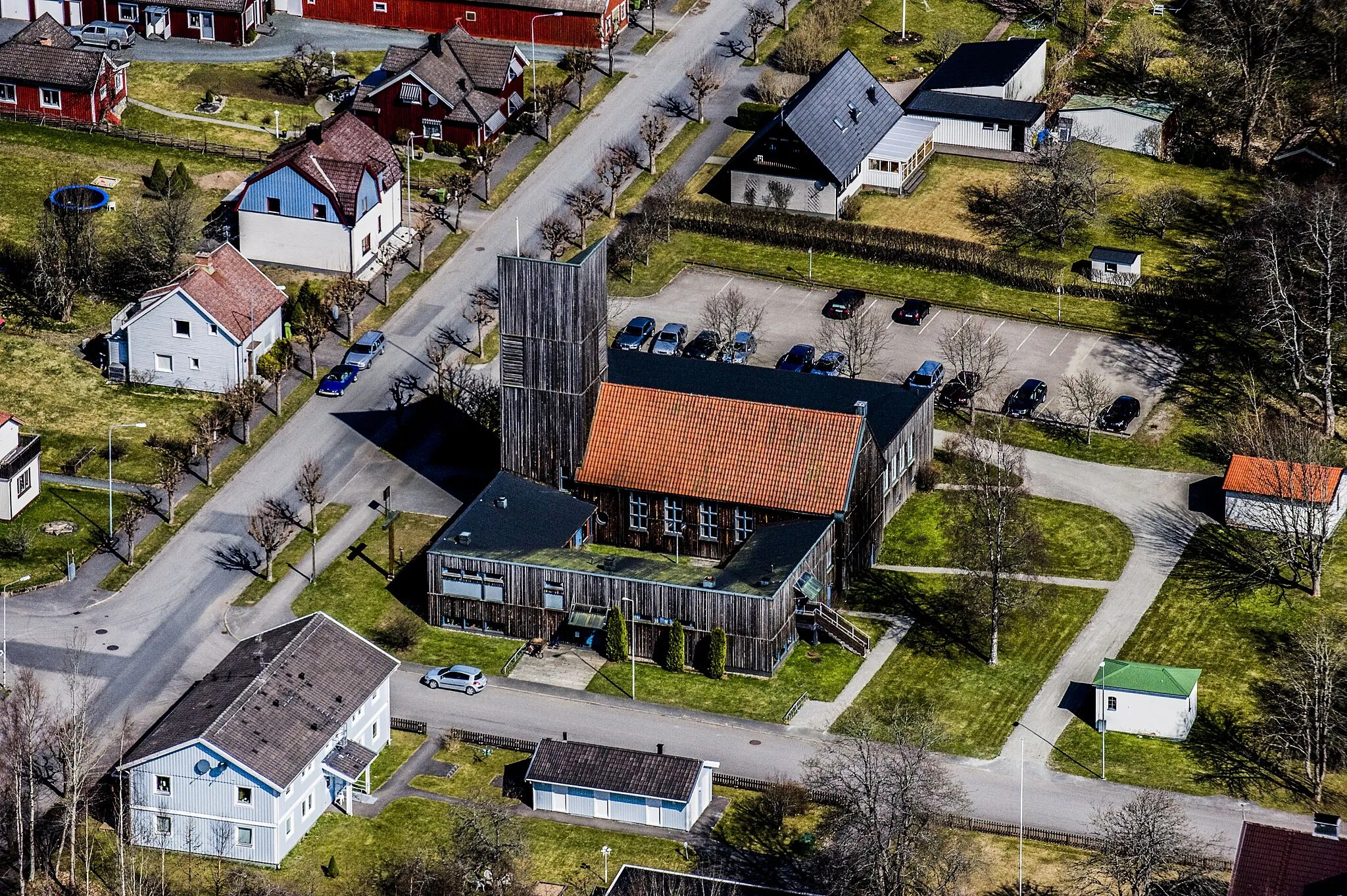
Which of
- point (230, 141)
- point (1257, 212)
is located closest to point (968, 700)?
point (1257, 212)

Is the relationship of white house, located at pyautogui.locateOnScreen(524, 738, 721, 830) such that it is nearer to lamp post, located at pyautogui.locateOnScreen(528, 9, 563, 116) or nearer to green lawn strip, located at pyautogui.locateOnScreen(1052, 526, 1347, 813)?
→ green lawn strip, located at pyautogui.locateOnScreen(1052, 526, 1347, 813)

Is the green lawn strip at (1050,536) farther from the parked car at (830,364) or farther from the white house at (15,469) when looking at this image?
the white house at (15,469)

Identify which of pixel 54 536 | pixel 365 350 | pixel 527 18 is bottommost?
pixel 54 536

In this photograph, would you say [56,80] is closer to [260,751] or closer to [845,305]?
[845,305]

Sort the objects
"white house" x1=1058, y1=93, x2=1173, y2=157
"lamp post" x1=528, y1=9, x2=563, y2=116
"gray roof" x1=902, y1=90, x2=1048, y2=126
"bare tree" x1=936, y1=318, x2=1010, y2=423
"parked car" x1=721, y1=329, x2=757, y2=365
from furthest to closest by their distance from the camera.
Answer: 1. "lamp post" x1=528, y1=9, x2=563, y2=116
2. "white house" x1=1058, y1=93, x2=1173, y2=157
3. "gray roof" x1=902, y1=90, x2=1048, y2=126
4. "parked car" x1=721, y1=329, x2=757, y2=365
5. "bare tree" x1=936, y1=318, x2=1010, y2=423

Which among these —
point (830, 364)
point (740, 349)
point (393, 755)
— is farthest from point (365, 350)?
point (393, 755)

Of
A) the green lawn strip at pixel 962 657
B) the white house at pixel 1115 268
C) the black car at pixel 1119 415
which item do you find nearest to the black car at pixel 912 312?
the white house at pixel 1115 268

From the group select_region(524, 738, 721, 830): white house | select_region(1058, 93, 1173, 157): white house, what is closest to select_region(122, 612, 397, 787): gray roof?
select_region(524, 738, 721, 830): white house

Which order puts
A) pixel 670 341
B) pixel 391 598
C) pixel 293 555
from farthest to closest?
pixel 670 341 → pixel 293 555 → pixel 391 598
